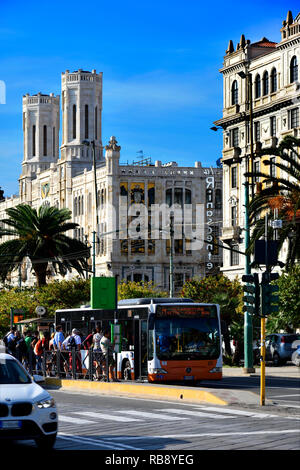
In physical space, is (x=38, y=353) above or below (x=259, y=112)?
below

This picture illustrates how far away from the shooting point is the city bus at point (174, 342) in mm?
30625

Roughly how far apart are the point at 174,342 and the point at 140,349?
171 centimetres

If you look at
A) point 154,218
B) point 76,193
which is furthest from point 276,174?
point 76,193

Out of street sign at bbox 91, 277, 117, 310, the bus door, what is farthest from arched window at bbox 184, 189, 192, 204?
the bus door

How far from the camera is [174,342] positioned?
3091cm

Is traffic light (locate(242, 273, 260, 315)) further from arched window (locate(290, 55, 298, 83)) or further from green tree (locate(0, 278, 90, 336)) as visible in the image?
arched window (locate(290, 55, 298, 83))

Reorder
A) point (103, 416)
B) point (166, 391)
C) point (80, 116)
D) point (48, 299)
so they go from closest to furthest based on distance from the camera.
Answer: point (103, 416)
point (166, 391)
point (48, 299)
point (80, 116)

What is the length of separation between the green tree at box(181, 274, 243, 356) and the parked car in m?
2.92

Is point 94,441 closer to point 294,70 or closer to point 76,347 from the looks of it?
point 76,347

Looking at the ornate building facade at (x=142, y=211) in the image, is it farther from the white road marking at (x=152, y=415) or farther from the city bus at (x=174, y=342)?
the white road marking at (x=152, y=415)

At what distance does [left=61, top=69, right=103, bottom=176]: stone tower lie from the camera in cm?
11200

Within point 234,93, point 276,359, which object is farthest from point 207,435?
point 234,93

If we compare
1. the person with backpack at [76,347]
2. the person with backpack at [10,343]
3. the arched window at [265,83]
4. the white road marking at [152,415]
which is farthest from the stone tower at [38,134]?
the white road marking at [152,415]
